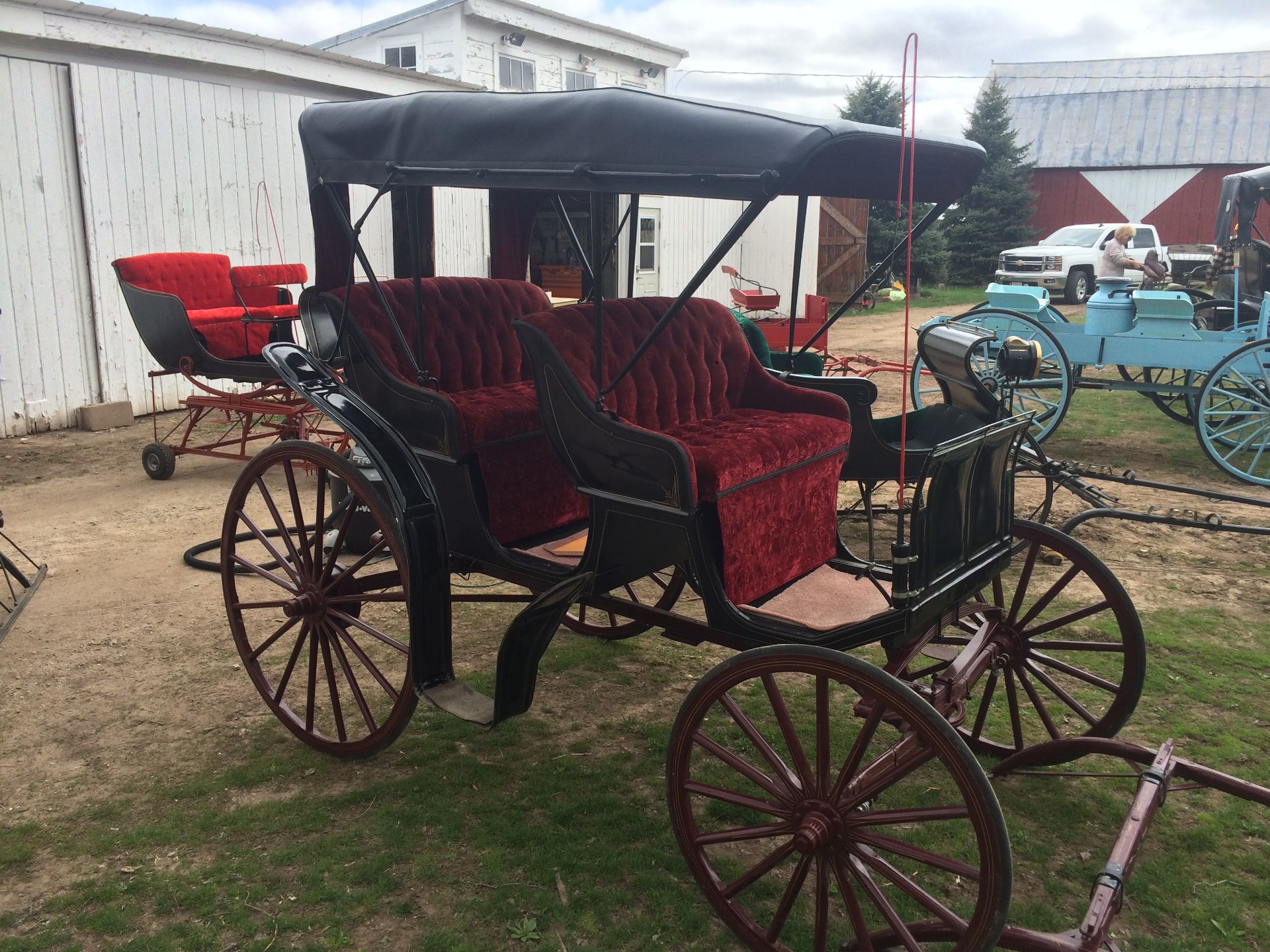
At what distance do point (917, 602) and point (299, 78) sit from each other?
9.27 metres

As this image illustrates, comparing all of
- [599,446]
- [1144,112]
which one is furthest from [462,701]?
[1144,112]

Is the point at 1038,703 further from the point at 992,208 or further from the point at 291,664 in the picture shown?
the point at 992,208

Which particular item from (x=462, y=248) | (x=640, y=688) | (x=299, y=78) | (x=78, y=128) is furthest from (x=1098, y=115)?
(x=640, y=688)

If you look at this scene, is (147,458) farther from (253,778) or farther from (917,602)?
(917,602)

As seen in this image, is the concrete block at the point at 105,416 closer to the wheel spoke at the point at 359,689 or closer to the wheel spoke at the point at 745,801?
the wheel spoke at the point at 359,689

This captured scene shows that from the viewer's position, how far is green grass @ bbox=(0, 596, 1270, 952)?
2.62 m

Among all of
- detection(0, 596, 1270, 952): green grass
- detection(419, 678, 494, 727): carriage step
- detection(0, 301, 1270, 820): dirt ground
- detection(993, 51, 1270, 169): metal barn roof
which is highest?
detection(993, 51, 1270, 169): metal barn roof

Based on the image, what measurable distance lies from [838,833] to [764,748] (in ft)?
0.85

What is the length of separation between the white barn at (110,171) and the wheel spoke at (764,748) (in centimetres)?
767

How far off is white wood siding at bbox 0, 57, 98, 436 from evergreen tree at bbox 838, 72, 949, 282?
15397 mm

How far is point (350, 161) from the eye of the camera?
11.0ft

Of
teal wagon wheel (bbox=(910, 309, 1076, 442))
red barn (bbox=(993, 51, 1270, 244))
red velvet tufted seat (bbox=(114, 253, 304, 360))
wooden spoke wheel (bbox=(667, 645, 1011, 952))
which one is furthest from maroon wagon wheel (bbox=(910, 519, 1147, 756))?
red barn (bbox=(993, 51, 1270, 244))

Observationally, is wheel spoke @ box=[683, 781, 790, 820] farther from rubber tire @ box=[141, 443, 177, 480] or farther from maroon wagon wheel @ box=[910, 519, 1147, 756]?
rubber tire @ box=[141, 443, 177, 480]

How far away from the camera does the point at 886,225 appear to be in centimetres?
2166
